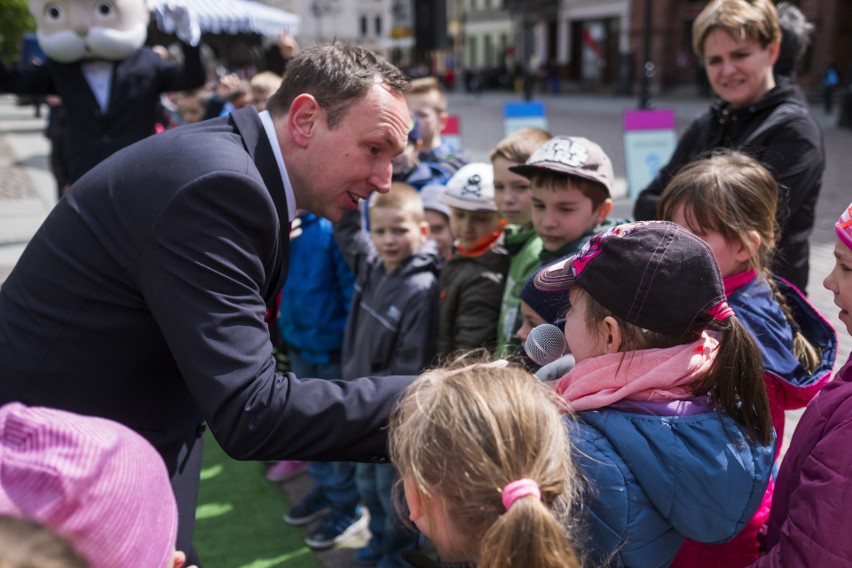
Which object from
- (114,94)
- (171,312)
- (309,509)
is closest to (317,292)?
(309,509)

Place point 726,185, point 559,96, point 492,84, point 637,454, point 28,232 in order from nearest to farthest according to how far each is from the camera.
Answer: point 637,454 < point 726,185 < point 28,232 < point 559,96 < point 492,84

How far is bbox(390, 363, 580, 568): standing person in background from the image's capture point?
43.2 inches

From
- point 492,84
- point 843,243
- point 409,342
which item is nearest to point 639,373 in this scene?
point 843,243

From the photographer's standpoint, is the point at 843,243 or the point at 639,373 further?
the point at 843,243

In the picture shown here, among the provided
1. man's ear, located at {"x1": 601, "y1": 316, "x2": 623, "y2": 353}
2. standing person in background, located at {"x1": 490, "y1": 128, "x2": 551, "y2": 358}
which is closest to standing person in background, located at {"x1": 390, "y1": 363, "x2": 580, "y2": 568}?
man's ear, located at {"x1": 601, "y1": 316, "x2": 623, "y2": 353}

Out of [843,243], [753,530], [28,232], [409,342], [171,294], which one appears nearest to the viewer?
[171,294]

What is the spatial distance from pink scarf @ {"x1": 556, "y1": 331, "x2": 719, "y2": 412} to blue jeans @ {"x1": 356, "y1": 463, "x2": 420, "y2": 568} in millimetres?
1494

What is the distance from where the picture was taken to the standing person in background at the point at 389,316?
290 cm

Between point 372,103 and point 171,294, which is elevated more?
point 372,103

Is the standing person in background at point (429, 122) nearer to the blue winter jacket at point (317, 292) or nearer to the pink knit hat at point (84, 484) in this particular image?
the blue winter jacket at point (317, 292)

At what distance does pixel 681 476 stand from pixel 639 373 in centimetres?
21

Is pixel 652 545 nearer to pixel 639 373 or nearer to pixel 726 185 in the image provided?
pixel 639 373

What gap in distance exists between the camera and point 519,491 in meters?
1.12

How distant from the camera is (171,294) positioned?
1.46m
